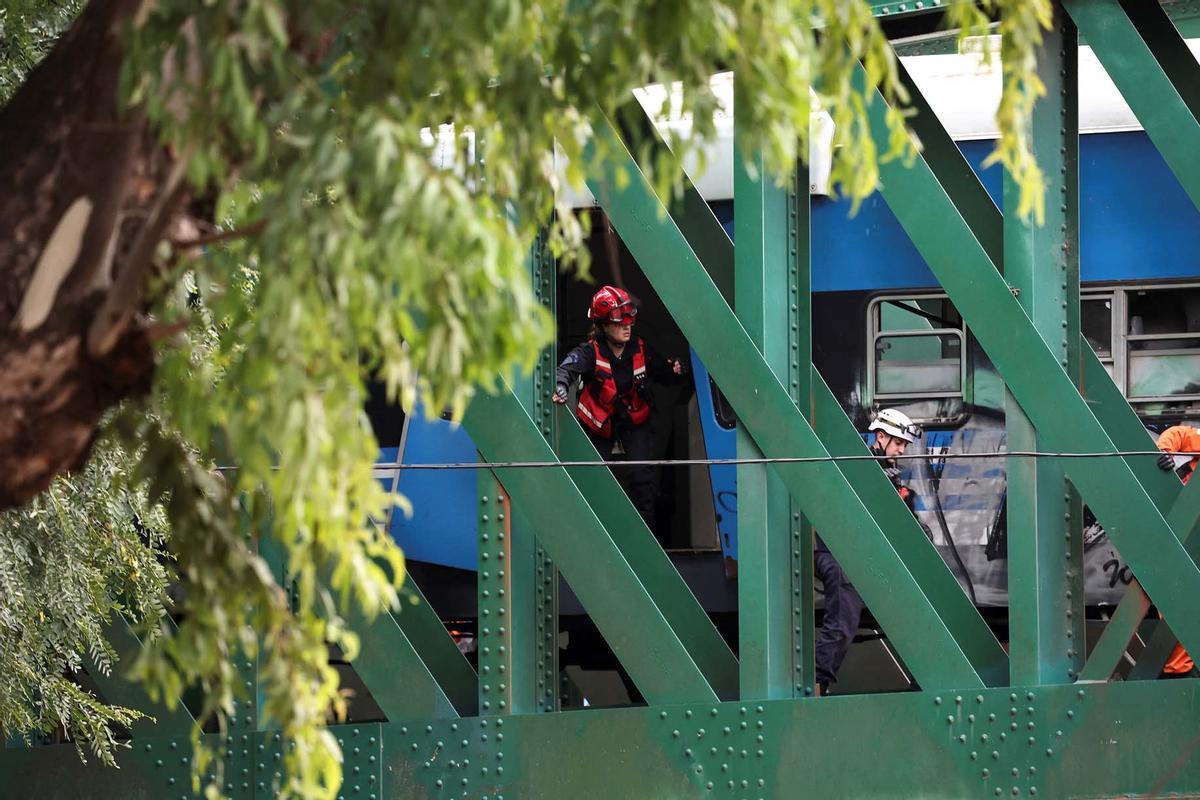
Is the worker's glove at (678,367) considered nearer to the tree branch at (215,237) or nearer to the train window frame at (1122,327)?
the train window frame at (1122,327)

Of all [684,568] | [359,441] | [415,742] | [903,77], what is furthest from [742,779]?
[359,441]

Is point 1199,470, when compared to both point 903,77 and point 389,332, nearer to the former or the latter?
point 903,77

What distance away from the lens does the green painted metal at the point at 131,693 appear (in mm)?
8711

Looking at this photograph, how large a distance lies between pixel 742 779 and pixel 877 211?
3452 mm

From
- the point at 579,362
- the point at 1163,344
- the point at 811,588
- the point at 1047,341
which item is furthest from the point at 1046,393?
the point at 579,362

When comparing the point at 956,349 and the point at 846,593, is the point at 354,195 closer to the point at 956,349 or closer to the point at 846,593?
the point at 846,593

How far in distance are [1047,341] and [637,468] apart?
9.43 ft

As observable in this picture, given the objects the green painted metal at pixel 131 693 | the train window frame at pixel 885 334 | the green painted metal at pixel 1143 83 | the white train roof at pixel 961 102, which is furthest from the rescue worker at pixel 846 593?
the green painted metal at pixel 131 693

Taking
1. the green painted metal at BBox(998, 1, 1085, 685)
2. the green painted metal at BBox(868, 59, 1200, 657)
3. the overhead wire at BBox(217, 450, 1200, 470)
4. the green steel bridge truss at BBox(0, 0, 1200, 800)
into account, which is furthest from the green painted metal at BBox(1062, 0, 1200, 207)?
the overhead wire at BBox(217, 450, 1200, 470)

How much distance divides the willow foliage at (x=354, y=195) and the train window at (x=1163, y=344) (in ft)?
18.6

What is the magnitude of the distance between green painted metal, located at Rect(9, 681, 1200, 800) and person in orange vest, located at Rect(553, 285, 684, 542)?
216 cm

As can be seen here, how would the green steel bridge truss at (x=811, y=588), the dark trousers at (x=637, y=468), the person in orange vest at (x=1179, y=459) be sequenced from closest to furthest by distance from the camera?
the green steel bridge truss at (x=811, y=588), the person in orange vest at (x=1179, y=459), the dark trousers at (x=637, y=468)

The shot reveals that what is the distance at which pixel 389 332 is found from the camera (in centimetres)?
341

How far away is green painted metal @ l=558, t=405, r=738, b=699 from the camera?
8.74 meters
